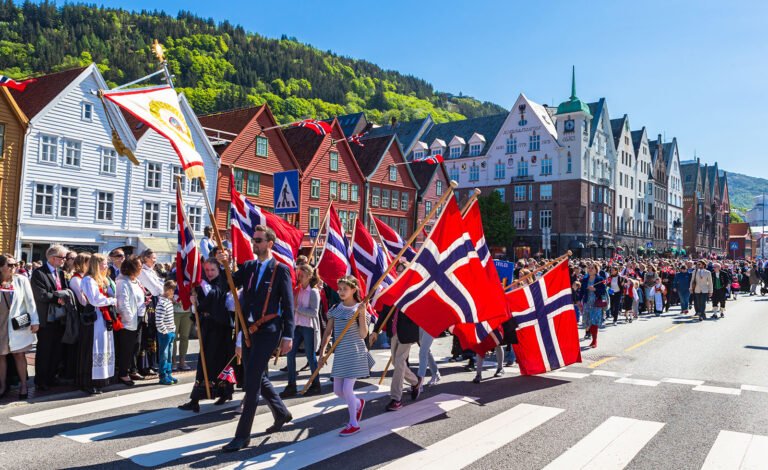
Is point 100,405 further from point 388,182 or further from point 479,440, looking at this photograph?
point 388,182

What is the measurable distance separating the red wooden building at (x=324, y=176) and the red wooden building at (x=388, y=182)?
150 cm

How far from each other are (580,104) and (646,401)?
5973 cm

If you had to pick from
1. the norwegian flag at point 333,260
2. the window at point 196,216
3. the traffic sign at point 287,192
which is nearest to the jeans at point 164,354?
the norwegian flag at point 333,260

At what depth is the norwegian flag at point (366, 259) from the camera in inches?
427

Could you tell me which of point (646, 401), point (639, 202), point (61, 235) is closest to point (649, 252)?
point (639, 202)

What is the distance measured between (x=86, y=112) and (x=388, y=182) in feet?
83.0

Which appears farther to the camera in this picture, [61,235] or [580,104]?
[580,104]

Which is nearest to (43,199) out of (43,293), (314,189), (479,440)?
(314,189)

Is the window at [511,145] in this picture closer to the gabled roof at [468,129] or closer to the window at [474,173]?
the gabled roof at [468,129]

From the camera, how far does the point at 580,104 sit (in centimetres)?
6306

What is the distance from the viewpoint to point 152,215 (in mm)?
33969

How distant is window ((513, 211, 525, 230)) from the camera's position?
66.1 meters

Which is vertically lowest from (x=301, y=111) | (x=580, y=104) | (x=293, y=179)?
(x=293, y=179)

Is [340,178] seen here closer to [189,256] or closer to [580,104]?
[580,104]
